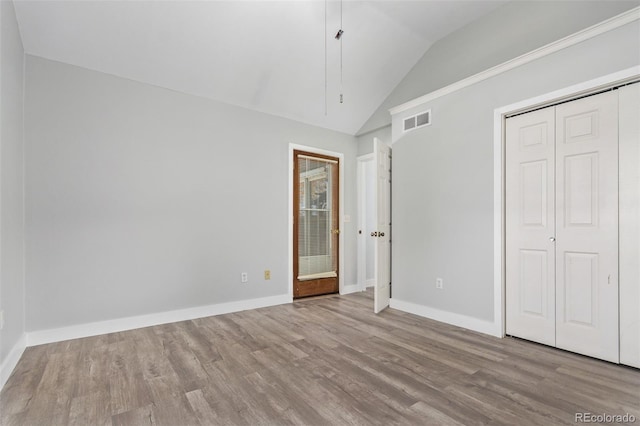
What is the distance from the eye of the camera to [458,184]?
11.5 ft

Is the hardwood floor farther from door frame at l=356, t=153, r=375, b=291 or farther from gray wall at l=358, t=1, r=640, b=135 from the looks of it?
gray wall at l=358, t=1, r=640, b=135

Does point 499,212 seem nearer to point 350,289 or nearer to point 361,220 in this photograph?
point 361,220

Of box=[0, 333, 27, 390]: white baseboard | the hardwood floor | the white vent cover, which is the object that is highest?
the white vent cover

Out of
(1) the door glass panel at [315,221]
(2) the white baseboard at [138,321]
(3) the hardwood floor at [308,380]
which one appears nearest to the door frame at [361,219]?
(1) the door glass panel at [315,221]

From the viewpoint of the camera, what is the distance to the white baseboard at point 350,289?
200 inches

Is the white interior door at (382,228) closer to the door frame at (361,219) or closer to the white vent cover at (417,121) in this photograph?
the white vent cover at (417,121)

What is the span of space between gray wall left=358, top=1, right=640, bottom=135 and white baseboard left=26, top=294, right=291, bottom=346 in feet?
11.9

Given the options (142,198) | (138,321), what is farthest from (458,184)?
(138,321)

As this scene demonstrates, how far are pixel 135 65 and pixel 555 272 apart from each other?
15.3 ft

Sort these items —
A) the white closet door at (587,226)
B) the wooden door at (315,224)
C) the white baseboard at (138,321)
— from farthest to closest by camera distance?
1. the wooden door at (315,224)
2. the white baseboard at (138,321)
3. the white closet door at (587,226)

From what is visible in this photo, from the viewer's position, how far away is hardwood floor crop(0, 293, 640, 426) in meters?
1.83

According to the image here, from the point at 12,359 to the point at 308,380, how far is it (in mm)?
2355

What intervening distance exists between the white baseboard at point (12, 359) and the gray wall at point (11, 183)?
0.04 meters

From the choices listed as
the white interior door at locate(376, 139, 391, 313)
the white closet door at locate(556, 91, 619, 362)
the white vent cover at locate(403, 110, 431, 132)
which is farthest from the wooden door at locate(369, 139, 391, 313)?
the white closet door at locate(556, 91, 619, 362)
